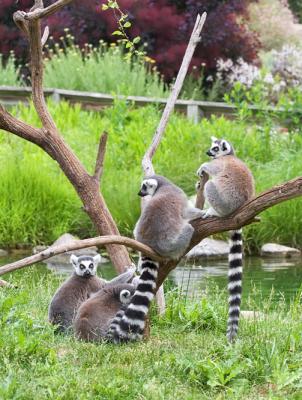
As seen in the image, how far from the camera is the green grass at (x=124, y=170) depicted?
1041 cm

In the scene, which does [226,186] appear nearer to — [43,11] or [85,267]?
[85,267]

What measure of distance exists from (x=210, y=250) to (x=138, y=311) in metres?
5.14

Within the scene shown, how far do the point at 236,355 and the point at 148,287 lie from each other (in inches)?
30.2

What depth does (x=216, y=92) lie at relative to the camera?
17.0m

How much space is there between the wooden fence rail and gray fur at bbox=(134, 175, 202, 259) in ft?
27.1

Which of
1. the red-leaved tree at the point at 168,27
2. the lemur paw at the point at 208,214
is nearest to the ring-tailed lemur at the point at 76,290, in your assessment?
the lemur paw at the point at 208,214

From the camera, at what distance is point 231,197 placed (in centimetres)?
543

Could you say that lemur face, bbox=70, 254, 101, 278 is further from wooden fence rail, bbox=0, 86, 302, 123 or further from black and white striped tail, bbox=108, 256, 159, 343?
wooden fence rail, bbox=0, 86, 302, 123

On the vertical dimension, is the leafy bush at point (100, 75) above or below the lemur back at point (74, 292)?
above

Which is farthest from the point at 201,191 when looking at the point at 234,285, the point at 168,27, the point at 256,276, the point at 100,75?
the point at 168,27

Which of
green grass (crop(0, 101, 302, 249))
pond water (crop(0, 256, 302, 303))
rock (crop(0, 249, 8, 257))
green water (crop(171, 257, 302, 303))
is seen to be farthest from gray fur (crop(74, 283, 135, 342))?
green grass (crop(0, 101, 302, 249))

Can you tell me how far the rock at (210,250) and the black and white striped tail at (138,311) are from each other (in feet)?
14.9

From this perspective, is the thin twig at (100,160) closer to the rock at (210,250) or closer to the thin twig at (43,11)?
the thin twig at (43,11)

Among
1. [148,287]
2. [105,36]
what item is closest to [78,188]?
[148,287]
